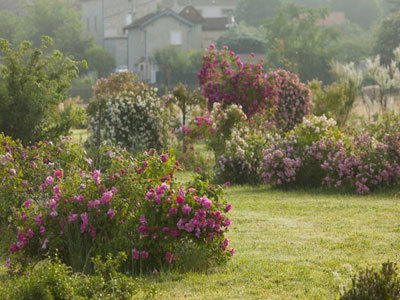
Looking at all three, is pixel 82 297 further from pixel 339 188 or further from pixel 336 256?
pixel 339 188

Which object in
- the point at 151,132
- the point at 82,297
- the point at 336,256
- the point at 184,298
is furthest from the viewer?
the point at 151,132

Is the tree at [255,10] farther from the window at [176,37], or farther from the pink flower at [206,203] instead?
the pink flower at [206,203]

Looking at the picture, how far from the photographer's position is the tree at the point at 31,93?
465 inches

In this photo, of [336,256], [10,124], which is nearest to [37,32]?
[10,124]

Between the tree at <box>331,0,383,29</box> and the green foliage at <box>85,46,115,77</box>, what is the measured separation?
47362 millimetres

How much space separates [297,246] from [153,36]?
56.3 m

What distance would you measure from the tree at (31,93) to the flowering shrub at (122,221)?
4657 mm

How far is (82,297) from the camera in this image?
559 cm

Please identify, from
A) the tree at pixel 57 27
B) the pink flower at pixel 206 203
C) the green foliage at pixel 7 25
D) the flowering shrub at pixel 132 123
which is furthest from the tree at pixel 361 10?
the pink flower at pixel 206 203

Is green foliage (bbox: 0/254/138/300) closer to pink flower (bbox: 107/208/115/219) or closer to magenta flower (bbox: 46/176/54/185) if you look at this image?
pink flower (bbox: 107/208/115/219)

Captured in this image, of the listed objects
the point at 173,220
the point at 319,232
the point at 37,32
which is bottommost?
the point at 319,232

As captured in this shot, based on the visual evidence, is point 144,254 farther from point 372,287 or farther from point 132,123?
point 132,123

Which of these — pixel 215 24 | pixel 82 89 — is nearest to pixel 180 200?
pixel 82 89

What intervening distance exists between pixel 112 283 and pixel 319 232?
12.6 ft
